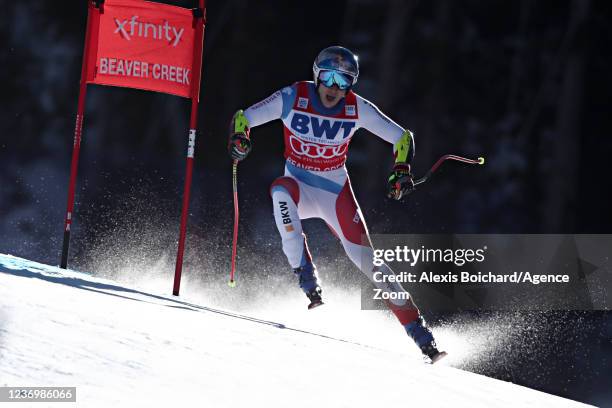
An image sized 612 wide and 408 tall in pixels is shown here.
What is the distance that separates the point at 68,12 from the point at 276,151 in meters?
5.01

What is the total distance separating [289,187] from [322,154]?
1.07ft

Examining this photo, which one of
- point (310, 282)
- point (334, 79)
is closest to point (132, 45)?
point (334, 79)

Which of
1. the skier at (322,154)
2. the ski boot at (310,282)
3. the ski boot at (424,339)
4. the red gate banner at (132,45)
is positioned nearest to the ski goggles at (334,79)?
the skier at (322,154)

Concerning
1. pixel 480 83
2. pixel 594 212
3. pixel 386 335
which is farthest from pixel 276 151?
pixel 386 335

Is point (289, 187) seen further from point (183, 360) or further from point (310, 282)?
point (183, 360)

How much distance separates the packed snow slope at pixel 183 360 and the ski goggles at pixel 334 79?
5.20ft

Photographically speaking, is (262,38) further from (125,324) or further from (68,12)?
(125,324)

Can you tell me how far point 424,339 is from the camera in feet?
18.3

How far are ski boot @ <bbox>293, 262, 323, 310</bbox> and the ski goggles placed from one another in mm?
1168

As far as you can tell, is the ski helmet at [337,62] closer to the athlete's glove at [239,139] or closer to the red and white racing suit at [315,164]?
the red and white racing suit at [315,164]

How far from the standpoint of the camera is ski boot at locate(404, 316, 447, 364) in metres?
5.49

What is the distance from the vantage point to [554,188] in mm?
16250

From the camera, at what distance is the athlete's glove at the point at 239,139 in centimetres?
580

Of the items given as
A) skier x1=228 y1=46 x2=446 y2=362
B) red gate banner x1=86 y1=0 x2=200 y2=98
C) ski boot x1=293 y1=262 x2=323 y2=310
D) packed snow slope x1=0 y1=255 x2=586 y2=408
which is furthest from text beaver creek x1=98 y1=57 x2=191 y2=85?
ski boot x1=293 y1=262 x2=323 y2=310
